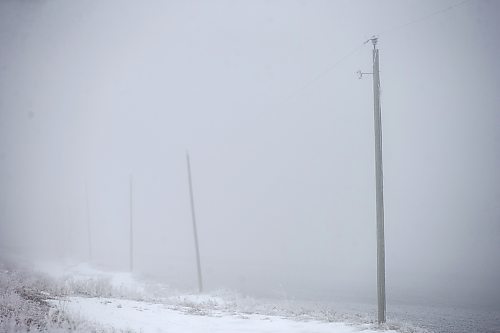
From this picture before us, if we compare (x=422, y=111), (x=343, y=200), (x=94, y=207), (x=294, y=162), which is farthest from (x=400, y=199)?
(x=94, y=207)

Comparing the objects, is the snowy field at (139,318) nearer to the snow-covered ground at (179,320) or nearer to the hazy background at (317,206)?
the snow-covered ground at (179,320)

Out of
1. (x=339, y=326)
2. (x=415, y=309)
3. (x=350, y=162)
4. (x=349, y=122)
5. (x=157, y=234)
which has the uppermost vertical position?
(x=349, y=122)

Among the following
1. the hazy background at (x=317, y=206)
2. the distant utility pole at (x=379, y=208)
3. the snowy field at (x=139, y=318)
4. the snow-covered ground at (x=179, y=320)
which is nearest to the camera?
the snowy field at (x=139, y=318)

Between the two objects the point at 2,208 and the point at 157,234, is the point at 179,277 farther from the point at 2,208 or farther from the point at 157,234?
the point at 2,208

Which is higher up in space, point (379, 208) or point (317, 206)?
point (379, 208)

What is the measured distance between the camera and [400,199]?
261ft

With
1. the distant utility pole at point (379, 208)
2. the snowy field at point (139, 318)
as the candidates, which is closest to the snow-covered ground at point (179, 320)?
the snowy field at point (139, 318)

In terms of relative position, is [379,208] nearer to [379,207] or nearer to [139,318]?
[379,207]

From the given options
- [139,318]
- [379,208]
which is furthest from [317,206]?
[139,318]

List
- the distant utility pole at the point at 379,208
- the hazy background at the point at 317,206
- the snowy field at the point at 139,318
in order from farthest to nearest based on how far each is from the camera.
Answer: the hazy background at the point at 317,206 → the distant utility pole at the point at 379,208 → the snowy field at the point at 139,318

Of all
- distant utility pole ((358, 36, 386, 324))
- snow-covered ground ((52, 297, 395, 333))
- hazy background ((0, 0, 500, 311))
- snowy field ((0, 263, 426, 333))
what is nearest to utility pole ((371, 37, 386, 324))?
distant utility pole ((358, 36, 386, 324))

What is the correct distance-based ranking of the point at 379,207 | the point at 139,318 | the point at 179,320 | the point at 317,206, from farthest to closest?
1. the point at 317,206
2. the point at 179,320
3. the point at 379,207
4. the point at 139,318

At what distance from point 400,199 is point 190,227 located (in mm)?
50342

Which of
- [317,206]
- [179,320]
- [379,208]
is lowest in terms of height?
[317,206]
